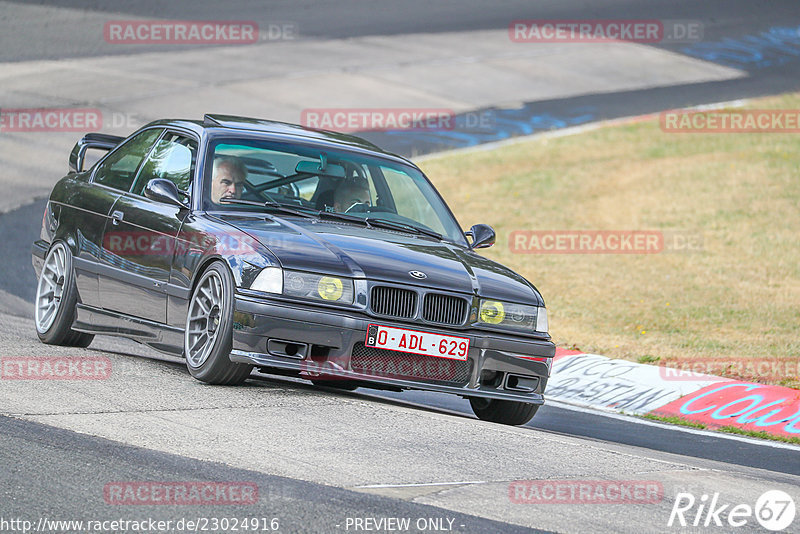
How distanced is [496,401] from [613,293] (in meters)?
6.57

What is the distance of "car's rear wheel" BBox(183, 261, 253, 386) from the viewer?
6965 millimetres

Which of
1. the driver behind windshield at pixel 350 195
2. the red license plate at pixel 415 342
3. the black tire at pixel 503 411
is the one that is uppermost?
the driver behind windshield at pixel 350 195

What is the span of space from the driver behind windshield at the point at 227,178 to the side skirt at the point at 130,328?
0.90 m

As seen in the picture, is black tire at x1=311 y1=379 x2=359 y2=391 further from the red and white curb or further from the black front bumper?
the red and white curb

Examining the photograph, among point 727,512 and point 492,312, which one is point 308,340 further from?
point 727,512

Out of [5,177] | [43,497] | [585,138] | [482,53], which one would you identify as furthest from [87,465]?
[482,53]

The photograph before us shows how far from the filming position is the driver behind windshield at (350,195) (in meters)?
8.14

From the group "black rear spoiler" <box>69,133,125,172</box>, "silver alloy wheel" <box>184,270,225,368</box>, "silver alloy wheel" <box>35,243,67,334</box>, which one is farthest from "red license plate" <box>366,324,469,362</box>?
"black rear spoiler" <box>69,133,125,172</box>

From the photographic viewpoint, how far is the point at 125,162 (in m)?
8.95

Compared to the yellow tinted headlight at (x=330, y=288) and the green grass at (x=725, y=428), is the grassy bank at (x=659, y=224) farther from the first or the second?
the yellow tinted headlight at (x=330, y=288)

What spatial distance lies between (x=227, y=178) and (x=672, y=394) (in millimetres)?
4066

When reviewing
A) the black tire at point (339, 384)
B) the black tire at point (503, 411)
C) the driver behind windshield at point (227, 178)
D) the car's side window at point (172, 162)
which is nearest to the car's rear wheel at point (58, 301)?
the car's side window at point (172, 162)

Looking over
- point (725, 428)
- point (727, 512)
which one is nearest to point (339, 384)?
point (725, 428)

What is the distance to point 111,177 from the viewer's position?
Answer: 29.4 ft
